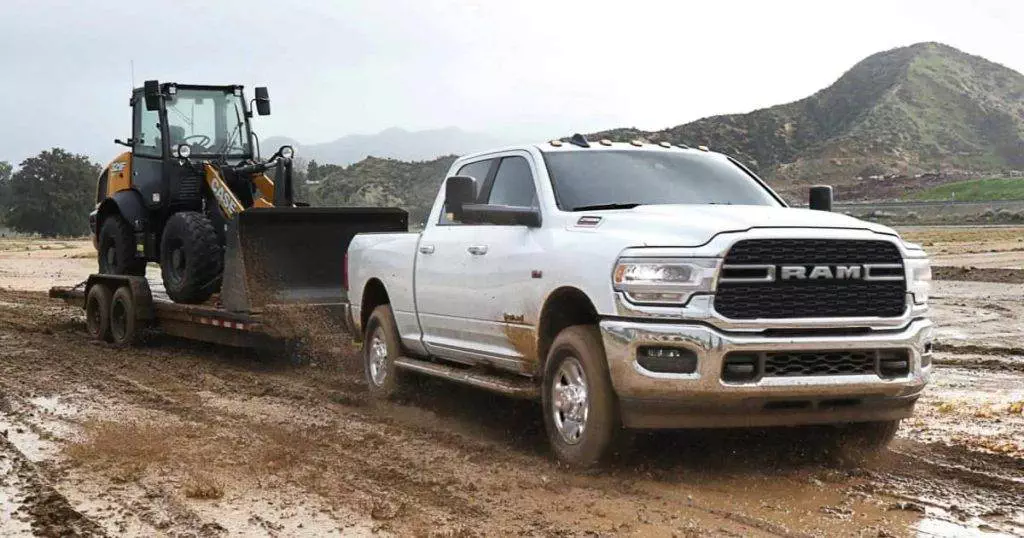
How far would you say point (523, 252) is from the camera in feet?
24.7

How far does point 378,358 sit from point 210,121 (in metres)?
6.16

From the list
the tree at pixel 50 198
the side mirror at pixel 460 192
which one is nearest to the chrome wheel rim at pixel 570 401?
the side mirror at pixel 460 192

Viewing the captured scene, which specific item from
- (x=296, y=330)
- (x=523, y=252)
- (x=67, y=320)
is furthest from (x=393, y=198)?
(x=523, y=252)

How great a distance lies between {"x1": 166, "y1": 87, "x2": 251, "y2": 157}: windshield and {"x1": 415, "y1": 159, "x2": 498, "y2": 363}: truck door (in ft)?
21.1

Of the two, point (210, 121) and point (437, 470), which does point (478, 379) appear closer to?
point (437, 470)

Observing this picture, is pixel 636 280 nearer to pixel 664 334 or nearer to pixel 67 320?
pixel 664 334

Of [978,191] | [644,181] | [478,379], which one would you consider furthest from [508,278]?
[978,191]

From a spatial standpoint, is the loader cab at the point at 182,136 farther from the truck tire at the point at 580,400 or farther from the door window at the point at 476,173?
the truck tire at the point at 580,400

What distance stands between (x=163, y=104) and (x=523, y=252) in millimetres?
8305

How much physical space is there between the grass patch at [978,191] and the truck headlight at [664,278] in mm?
59075

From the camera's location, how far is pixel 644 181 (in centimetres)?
786

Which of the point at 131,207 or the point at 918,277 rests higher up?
the point at 131,207

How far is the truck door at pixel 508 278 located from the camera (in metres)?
7.44

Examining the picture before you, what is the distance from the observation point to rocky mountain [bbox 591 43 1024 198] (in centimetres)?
8594
